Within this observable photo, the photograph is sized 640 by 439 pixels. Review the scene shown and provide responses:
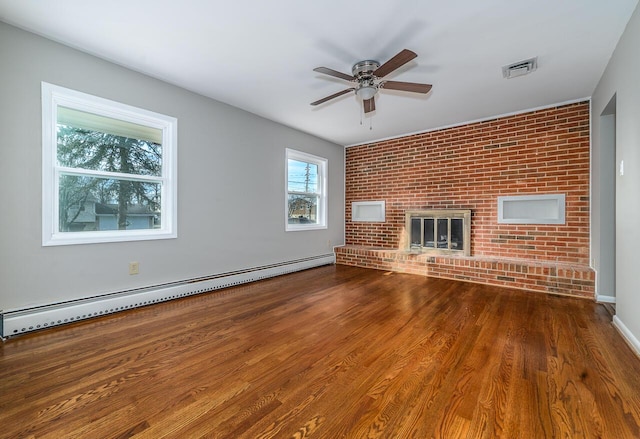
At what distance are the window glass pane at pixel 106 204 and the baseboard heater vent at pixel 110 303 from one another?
658 mm

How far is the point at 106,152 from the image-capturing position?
106 inches

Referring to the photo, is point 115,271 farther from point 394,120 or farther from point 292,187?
point 394,120

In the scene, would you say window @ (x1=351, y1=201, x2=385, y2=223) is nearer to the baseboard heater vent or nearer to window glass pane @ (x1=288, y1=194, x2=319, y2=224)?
window glass pane @ (x1=288, y1=194, x2=319, y2=224)

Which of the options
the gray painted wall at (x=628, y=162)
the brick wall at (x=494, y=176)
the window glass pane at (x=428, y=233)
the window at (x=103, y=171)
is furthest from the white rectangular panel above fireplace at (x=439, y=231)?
the window at (x=103, y=171)

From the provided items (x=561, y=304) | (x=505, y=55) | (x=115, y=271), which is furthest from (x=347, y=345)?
(x=505, y=55)

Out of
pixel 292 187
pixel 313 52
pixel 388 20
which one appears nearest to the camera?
pixel 388 20

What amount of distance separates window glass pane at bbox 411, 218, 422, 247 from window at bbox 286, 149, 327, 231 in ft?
5.22

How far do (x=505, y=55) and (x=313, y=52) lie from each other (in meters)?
1.74

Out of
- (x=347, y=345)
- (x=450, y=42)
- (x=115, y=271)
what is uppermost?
(x=450, y=42)

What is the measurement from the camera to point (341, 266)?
17.1 ft

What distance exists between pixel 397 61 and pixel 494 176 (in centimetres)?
283

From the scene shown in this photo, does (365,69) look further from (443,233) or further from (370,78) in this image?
(443,233)

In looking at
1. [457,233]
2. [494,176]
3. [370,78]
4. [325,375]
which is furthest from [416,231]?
[325,375]

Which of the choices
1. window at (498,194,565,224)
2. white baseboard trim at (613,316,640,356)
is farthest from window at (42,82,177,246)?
window at (498,194,565,224)
